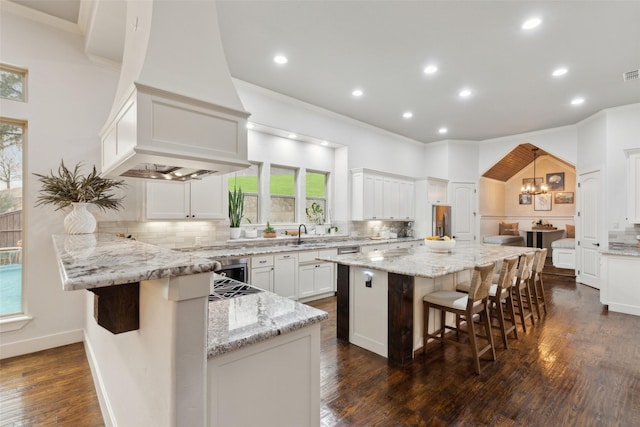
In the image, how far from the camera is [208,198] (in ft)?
13.6

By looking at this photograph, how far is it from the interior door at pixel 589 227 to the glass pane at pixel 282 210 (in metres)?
5.82

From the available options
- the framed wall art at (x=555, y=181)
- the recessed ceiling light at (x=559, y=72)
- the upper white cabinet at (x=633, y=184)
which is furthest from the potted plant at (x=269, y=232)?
the framed wall art at (x=555, y=181)

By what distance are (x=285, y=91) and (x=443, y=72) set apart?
2389 millimetres

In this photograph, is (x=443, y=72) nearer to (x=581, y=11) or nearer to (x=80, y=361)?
(x=581, y=11)

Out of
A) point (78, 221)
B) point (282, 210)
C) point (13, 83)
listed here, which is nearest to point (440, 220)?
point (282, 210)

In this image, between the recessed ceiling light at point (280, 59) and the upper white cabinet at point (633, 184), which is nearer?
the recessed ceiling light at point (280, 59)

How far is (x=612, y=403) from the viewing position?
228 centimetres

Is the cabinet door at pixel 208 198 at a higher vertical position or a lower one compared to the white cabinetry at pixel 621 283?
higher

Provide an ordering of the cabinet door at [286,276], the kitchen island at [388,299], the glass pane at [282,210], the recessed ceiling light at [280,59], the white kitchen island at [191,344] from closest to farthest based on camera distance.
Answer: the white kitchen island at [191,344]
the kitchen island at [388,299]
the recessed ceiling light at [280,59]
the cabinet door at [286,276]
the glass pane at [282,210]

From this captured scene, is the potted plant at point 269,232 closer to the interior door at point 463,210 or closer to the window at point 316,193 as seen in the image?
the window at point 316,193

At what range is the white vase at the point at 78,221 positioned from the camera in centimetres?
273

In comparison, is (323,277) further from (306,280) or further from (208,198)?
(208,198)

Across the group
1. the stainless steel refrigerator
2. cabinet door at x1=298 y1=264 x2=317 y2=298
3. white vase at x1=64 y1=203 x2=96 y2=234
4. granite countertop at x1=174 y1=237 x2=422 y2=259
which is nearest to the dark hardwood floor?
white vase at x1=64 y1=203 x2=96 y2=234

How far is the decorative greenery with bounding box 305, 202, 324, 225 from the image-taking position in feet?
19.6
